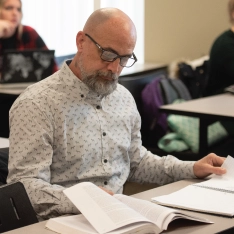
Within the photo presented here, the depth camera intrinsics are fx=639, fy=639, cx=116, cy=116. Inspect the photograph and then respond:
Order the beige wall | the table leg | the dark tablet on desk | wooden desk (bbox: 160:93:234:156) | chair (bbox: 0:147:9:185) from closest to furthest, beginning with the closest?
chair (bbox: 0:147:9:185), wooden desk (bbox: 160:93:234:156), the table leg, the dark tablet on desk, the beige wall

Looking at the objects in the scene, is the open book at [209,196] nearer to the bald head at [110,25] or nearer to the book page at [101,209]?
the book page at [101,209]

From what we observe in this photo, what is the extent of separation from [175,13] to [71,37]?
3.35 feet

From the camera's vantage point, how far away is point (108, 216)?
172cm

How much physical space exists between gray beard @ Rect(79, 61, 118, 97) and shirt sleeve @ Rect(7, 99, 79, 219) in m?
0.21

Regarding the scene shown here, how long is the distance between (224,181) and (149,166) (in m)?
0.36

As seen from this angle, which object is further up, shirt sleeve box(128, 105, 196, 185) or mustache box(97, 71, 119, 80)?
mustache box(97, 71, 119, 80)

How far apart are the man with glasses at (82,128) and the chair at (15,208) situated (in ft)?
0.32

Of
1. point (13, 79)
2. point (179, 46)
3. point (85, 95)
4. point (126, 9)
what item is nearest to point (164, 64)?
point (179, 46)

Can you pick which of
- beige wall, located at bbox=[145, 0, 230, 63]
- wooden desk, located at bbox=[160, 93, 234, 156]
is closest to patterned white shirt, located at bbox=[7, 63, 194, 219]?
wooden desk, located at bbox=[160, 93, 234, 156]

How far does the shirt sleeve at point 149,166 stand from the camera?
7.89ft

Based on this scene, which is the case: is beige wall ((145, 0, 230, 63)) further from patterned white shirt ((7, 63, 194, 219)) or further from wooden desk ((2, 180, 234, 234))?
wooden desk ((2, 180, 234, 234))

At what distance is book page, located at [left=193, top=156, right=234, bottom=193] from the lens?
215 cm

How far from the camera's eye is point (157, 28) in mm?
5875

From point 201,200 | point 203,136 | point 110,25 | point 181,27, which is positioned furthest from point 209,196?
point 181,27
